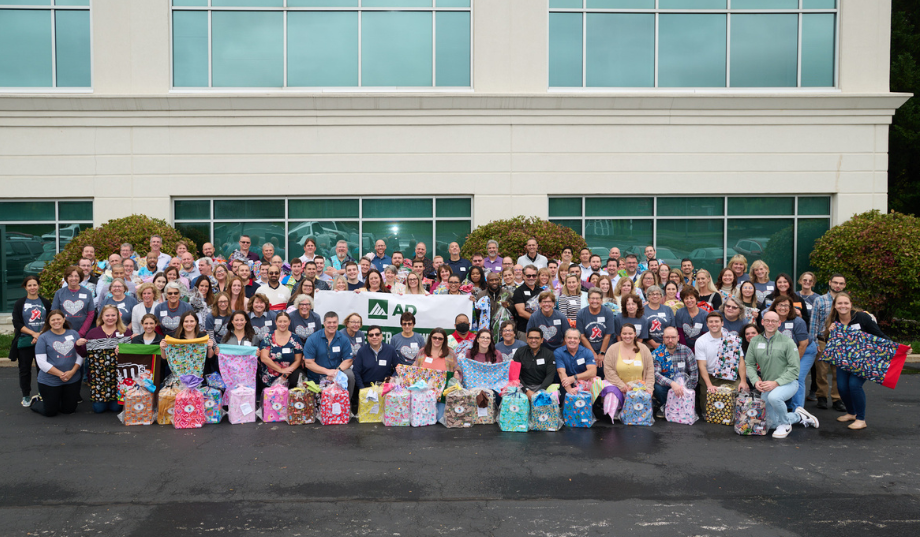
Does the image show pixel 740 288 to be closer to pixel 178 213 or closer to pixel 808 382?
pixel 808 382

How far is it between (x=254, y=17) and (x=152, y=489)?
13.0m

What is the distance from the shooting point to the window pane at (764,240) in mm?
A: 16984

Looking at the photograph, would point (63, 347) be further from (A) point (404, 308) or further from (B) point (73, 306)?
(A) point (404, 308)

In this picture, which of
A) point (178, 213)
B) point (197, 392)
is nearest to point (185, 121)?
point (178, 213)

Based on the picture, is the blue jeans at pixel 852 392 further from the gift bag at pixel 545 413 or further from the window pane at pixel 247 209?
the window pane at pixel 247 209

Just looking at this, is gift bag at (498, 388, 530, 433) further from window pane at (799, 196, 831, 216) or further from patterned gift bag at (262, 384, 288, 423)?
window pane at (799, 196, 831, 216)

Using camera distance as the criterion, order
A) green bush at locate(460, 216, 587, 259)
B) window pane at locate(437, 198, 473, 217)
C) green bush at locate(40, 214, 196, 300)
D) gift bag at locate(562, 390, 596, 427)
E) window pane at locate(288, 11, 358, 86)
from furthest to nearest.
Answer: window pane at locate(437, 198, 473, 217) < window pane at locate(288, 11, 358, 86) < green bush at locate(460, 216, 587, 259) < green bush at locate(40, 214, 196, 300) < gift bag at locate(562, 390, 596, 427)

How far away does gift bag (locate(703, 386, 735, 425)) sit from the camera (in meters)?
9.02

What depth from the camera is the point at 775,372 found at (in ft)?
29.3

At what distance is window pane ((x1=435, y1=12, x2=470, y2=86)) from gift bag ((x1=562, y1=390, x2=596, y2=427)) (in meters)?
9.93

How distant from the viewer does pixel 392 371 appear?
978 cm

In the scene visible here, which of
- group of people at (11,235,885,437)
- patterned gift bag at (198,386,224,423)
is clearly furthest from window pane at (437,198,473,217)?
patterned gift bag at (198,386,224,423)

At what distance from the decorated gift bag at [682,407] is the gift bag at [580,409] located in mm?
1115

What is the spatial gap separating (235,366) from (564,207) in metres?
9.72
